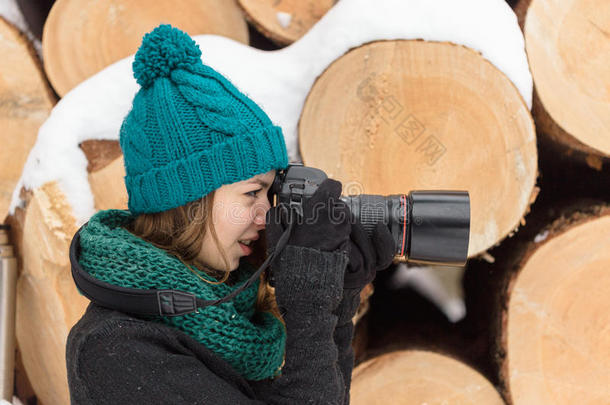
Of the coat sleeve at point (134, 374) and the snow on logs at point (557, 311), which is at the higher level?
the coat sleeve at point (134, 374)

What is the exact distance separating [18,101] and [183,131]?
28.6 inches

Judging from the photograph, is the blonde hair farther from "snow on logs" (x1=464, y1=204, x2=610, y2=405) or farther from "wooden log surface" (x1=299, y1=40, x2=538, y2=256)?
"snow on logs" (x1=464, y1=204, x2=610, y2=405)

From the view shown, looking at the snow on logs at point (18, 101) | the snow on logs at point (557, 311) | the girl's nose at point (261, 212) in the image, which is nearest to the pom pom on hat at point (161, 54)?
the girl's nose at point (261, 212)

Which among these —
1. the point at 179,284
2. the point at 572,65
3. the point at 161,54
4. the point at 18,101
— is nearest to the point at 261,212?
the point at 179,284

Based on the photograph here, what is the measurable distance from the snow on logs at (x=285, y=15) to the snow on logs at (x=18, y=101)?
554 millimetres

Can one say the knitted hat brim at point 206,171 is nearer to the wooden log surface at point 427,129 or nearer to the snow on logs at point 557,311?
the wooden log surface at point 427,129

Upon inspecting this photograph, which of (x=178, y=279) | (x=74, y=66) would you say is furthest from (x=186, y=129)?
(x=74, y=66)

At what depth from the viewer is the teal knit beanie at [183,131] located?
62 centimetres

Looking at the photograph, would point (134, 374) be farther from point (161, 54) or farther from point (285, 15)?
point (285, 15)

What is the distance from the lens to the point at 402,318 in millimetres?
1081

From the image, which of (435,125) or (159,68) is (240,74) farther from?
(435,125)

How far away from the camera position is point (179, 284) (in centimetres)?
61

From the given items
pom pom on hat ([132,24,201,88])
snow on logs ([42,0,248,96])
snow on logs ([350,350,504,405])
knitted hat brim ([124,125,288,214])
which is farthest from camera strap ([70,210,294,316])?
snow on logs ([42,0,248,96])

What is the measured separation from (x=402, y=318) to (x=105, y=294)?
733mm
